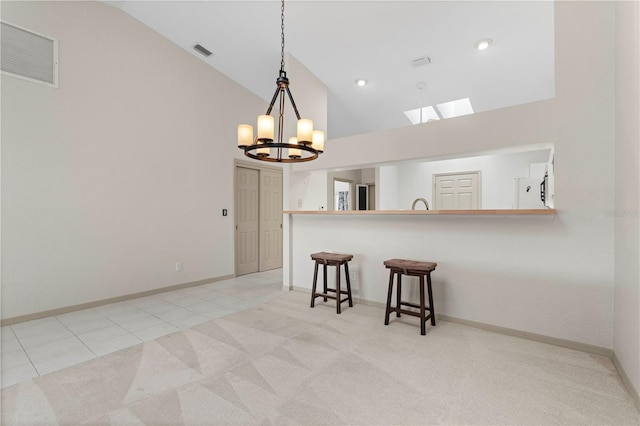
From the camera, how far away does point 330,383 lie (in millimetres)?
1906

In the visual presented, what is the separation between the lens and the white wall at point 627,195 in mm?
1729

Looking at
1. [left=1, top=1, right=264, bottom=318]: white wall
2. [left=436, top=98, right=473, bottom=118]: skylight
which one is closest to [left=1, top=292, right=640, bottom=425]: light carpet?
[left=1, top=1, right=264, bottom=318]: white wall

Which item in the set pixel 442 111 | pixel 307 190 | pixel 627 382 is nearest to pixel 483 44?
pixel 442 111

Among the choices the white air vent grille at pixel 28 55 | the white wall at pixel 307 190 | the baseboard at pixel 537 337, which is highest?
the white air vent grille at pixel 28 55

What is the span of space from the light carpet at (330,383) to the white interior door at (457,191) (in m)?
3.80

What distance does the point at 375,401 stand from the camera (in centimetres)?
173

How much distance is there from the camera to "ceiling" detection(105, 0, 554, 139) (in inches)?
118

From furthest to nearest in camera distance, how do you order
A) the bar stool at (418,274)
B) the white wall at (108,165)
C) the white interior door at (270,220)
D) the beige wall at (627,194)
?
the white interior door at (270,220), the white wall at (108,165), the bar stool at (418,274), the beige wall at (627,194)

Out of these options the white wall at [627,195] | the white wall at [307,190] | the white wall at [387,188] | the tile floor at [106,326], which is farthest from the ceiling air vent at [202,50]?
the white wall at [627,195]

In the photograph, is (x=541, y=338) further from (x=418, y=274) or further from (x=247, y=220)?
(x=247, y=220)

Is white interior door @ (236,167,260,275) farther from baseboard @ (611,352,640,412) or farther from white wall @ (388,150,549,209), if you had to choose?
baseboard @ (611,352,640,412)

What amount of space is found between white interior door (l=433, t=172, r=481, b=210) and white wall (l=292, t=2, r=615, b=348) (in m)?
3.31

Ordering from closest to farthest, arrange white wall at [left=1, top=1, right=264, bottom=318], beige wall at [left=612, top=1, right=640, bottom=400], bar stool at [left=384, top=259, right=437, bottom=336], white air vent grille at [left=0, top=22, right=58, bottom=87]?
beige wall at [left=612, top=1, right=640, bottom=400]
bar stool at [left=384, top=259, right=437, bottom=336]
white air vent grille at [left=0, top=22, right=58, bottom=87]
white wall at [left=1, top=1, right=264, bottom=318]

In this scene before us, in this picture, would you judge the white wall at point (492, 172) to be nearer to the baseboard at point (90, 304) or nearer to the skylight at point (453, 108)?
the skylight at point (453, 108)
